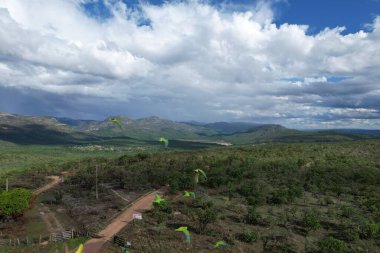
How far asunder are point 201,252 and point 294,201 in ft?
74.1

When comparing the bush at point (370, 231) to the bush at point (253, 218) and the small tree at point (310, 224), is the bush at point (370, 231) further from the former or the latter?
the bush at point (253, 218)

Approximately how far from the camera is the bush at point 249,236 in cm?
3353

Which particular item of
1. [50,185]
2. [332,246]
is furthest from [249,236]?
[50,185]

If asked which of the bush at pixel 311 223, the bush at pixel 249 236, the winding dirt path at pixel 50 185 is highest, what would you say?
the bush at pixel 311 223

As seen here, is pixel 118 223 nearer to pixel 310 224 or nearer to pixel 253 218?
pixel 253 218

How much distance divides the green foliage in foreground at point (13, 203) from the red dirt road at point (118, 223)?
12.9 m

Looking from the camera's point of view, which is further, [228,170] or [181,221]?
[228,170]

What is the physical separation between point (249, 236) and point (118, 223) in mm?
16120

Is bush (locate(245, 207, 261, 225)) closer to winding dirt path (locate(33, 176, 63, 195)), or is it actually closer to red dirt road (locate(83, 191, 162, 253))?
red dirt road (locate(83, 191, 162, 253))

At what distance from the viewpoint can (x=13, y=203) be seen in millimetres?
41812

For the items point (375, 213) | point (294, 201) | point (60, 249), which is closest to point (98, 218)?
point (60, 249)

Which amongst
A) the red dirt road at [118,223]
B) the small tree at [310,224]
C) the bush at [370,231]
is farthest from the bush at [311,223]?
the red dirt road at [118,223]

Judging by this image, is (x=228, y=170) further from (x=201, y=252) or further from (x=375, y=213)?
(x=201, y=252)

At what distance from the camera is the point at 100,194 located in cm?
5434
